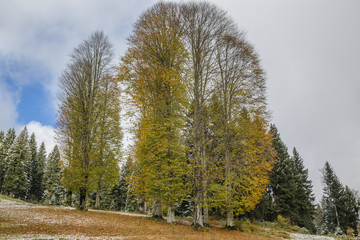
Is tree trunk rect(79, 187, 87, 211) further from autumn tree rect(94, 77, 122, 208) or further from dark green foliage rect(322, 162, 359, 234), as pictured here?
dark green foliage rect(322, 162, 359, 234)

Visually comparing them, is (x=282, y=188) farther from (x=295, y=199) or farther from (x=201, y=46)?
(x=201, y=46)

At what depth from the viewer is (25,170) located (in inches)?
1751

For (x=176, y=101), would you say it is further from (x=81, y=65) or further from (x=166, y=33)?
(x=81, y=65)

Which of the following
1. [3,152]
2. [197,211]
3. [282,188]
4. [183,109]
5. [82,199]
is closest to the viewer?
[197,211]

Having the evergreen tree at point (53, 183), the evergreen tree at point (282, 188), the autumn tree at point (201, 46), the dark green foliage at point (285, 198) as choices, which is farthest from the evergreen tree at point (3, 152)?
the evergreen tree at point (282, 188)

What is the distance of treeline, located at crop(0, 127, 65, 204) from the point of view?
39.4 m

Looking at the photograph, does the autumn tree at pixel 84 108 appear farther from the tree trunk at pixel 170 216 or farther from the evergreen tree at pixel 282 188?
the evergreen tree at pixel 282 188

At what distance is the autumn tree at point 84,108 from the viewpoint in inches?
601

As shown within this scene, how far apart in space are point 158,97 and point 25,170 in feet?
152

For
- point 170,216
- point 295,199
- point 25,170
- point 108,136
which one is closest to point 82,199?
point 108,136

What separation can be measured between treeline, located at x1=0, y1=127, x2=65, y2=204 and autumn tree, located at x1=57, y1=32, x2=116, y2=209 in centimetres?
2250

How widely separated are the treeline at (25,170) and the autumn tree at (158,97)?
91.8 feet

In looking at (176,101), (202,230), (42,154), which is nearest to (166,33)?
(176,101)

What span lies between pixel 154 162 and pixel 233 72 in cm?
923
